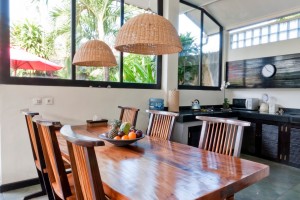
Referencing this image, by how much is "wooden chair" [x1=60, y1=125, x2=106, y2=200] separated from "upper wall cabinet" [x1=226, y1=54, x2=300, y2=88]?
4089 mm

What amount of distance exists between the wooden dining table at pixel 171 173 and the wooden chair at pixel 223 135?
0.21 m

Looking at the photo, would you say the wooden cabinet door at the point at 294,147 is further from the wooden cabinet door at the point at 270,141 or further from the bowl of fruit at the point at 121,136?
the bowl of fruit at the point at 121,136

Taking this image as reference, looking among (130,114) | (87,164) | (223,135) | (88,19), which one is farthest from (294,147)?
(88,19)

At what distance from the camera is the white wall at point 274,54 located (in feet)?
13.2

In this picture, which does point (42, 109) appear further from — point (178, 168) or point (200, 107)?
point (200, 107)

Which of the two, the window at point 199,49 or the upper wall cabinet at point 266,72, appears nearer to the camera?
the upper wall cabinet at point 266,72

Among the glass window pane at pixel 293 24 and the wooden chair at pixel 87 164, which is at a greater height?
the glass window pane at pixel 293 24

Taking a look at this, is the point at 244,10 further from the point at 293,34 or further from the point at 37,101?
the point at 37,101

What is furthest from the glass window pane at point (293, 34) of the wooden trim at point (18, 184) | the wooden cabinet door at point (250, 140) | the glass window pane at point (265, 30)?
the wooden trim at point (18, 184)

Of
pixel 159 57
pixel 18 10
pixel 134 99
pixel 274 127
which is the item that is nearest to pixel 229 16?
pixel 159 57

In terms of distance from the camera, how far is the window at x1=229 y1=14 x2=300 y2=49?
13.3ft

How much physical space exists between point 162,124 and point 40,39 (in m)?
2.08

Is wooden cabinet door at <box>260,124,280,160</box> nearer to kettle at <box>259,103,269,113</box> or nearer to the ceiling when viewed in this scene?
kettle at <box>259,103,269,113</box>

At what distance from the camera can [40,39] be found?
304cm
